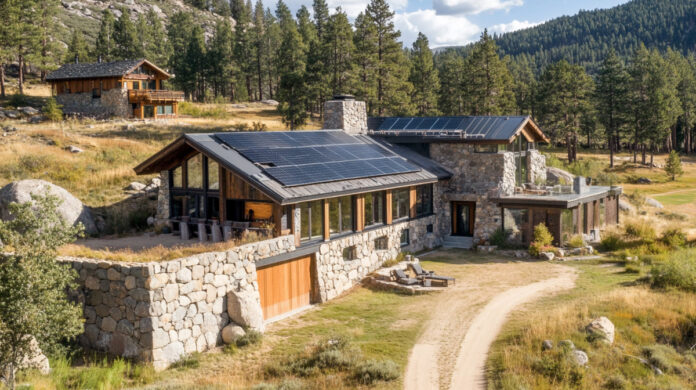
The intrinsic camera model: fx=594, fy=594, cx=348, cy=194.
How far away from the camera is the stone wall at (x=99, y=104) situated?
5297 cm

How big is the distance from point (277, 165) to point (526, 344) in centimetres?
1052

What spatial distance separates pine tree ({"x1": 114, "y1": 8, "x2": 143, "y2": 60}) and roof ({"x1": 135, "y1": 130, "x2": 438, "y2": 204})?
48.0 meters

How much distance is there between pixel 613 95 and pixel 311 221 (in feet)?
167

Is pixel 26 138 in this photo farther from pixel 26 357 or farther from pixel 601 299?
pixel 601 299

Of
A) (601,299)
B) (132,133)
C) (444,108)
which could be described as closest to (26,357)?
(601,299)

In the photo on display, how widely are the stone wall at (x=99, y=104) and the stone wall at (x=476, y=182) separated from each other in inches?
1315

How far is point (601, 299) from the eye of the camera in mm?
19172

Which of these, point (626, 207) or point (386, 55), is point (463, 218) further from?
point (386, 55)

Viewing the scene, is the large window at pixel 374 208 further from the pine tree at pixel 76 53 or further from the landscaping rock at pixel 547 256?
the pine tree at pixel 76 53

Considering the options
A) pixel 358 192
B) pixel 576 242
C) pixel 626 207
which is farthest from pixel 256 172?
pixel 626 207

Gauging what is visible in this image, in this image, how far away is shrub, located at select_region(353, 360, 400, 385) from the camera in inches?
547

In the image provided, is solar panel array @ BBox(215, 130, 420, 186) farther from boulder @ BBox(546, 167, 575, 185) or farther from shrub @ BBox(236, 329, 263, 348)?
boulder @ BBox(546, 167, 575, 185)

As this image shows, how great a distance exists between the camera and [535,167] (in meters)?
32.8

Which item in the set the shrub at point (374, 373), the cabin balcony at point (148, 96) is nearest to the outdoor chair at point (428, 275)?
the shrub at point (374, 373)
